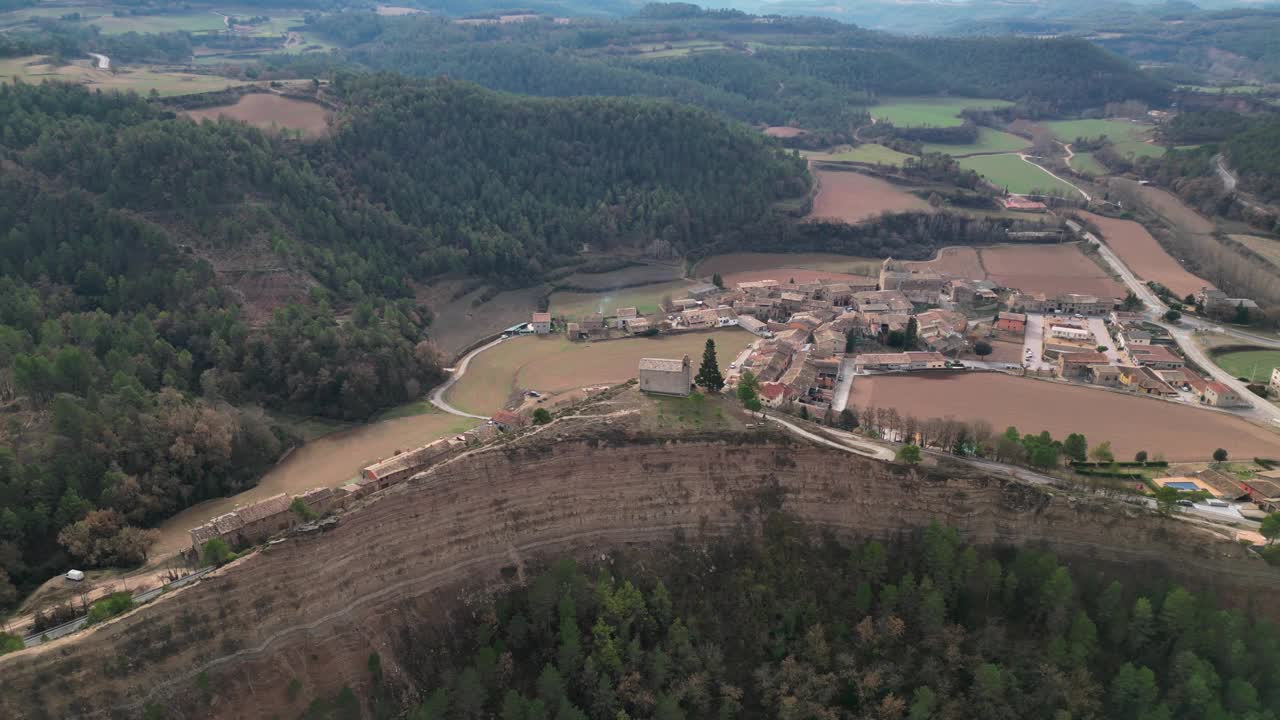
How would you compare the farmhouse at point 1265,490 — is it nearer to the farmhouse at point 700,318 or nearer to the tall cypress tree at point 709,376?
the tall cypress tree at point 709,376

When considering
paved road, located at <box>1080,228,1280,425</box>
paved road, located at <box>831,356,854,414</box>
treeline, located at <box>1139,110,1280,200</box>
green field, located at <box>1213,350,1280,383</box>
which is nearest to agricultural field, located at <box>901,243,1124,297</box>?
paved road, located at <box>1080,228,1280,425</box>

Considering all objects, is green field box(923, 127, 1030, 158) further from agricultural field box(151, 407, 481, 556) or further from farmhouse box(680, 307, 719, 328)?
agricultural field box(151, 407, 481, 556)

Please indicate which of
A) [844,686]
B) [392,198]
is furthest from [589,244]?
[844,686]

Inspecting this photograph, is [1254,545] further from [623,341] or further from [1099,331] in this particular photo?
[623,341]

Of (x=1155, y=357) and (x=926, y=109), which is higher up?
(x=926, y=109)

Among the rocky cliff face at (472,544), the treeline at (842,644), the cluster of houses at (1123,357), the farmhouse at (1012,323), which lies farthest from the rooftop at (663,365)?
the farmhouse at (1012,323)

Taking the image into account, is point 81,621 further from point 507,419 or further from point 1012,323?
point 1012,323

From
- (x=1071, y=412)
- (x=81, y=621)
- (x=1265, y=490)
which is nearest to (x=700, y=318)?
(x=1071, y=412)
